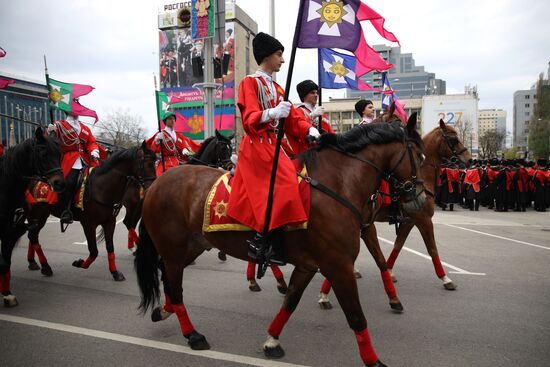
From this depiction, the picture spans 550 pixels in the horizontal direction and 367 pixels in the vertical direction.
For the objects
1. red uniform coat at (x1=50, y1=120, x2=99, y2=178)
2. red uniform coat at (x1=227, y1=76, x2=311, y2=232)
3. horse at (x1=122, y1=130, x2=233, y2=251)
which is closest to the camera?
red uniform coat at (x1=227, y1=76, x2=311, y2=232)

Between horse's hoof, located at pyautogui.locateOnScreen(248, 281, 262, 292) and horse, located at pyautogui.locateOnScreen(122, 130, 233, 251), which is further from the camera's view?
horse, located at pyautogui.locateOnScreen(122, 130, 233, 251)

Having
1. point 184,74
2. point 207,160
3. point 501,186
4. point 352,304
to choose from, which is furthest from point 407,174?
point 184,74

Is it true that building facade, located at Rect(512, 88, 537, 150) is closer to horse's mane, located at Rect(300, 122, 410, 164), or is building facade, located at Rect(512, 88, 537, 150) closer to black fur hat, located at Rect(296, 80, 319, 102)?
black fur hat, located at Rect(296, 80, 319, 102)

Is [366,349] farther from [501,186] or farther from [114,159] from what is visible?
[501,186]

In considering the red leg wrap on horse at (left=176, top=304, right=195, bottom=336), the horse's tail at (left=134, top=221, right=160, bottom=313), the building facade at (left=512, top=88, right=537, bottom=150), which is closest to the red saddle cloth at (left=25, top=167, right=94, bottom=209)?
the horse's tail at (left=134, top=221, right=160, bottom=313)

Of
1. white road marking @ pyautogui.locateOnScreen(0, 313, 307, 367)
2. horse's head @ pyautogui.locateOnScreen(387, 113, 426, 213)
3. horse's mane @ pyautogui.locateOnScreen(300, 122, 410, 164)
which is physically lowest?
white road marking @ pyautogui.locateOnScreen(0, 313, 307, 367)

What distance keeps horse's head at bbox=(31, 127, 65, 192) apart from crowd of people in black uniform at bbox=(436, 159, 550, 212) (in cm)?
1482

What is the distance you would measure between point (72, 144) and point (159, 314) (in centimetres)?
407

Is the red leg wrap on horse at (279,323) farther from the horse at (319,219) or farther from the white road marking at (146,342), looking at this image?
the white road marking at (146,342)

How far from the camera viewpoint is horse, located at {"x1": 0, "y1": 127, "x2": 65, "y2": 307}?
479 cm

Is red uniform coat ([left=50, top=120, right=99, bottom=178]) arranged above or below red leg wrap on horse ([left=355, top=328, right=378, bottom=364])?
above

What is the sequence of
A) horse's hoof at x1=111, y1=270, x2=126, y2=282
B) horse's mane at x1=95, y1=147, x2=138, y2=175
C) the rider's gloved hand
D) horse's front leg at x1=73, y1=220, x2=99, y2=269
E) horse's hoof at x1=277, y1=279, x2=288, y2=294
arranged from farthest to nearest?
horse's mane at x1=95, y1=147, x2=138, y2=175 < horse's front leg at x1=73, y1=220, x2=99, y2=269 < horse's hoof at x1=111, y1=270, x2=126, y2=282 < horse's hoof at x1=277, y1=279, x2=288, y2=294 < the rider's gloved hand

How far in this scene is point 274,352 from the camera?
3.53 meters

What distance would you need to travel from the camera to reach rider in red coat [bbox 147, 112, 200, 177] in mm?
7738
